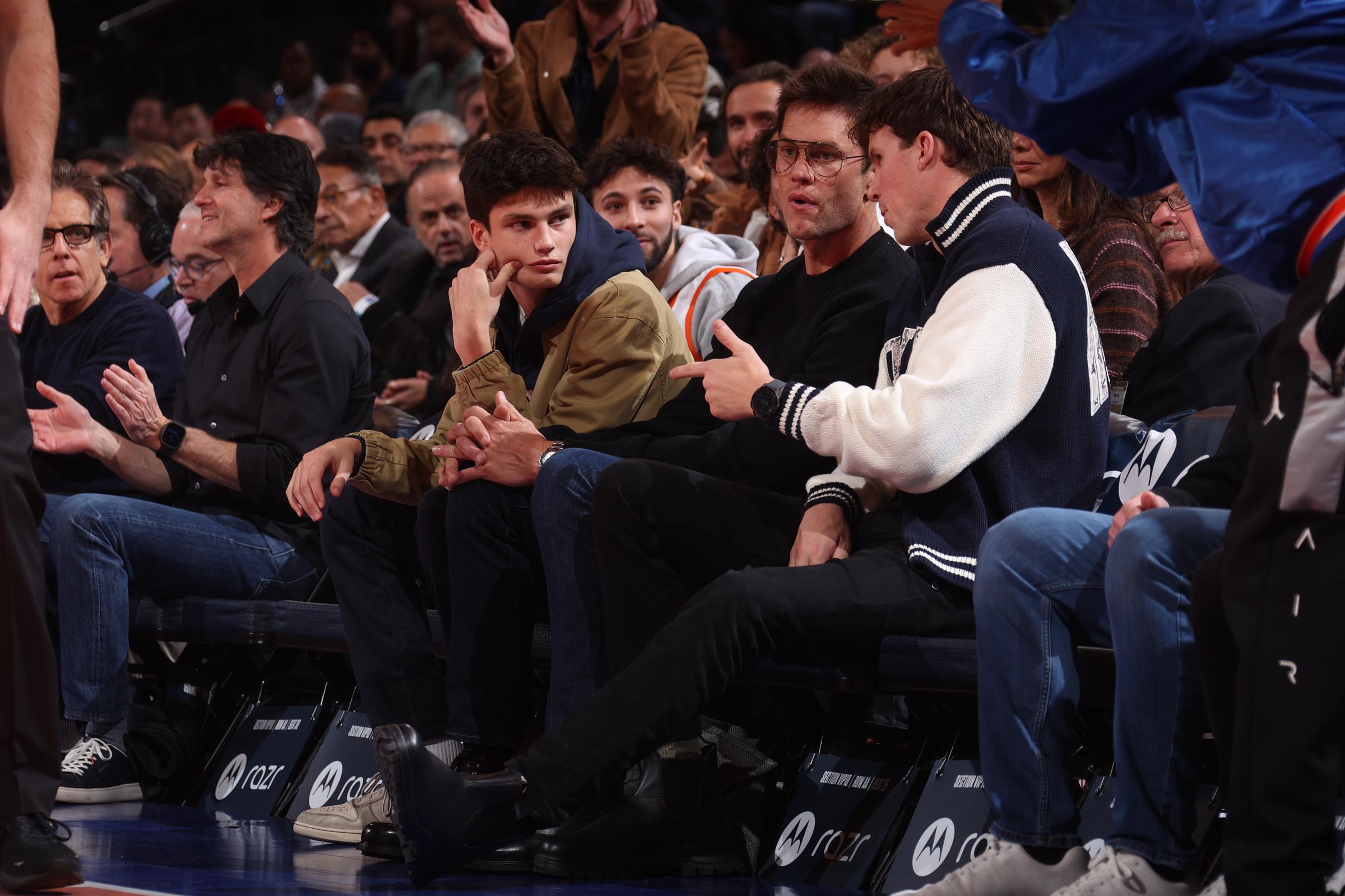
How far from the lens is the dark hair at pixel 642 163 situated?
506 centimetres

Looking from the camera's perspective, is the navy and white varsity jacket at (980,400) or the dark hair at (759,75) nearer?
the navy and white varsity jacket at (980,400)

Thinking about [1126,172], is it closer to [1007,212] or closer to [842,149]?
[1007,212]

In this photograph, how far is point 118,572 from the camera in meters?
4.38

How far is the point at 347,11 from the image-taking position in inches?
519

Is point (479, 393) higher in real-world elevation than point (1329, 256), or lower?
lower

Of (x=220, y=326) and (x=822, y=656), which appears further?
(x=220, y=326)

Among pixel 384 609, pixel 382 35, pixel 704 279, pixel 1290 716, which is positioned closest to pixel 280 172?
pixel 704 279

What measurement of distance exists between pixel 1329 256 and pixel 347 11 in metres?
12.1

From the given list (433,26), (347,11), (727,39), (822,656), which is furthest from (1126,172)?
(347,11)

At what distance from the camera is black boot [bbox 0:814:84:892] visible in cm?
256

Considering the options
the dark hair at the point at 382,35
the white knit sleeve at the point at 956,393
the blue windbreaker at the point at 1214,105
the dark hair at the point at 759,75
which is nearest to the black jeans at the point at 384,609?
the white knit sleeve at the point at 956,393

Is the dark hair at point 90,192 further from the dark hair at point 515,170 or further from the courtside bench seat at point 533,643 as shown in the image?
the dark hair at point 515,170

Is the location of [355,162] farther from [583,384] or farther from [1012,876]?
[1012,876]

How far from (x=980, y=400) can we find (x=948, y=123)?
2.07ft
